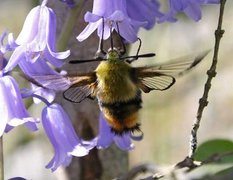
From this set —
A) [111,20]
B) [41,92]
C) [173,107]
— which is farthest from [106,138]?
[173,107]

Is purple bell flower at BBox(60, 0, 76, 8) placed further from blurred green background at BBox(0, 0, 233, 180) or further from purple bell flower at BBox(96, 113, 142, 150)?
blurred green background at BBox(0, 0, 233, 180)

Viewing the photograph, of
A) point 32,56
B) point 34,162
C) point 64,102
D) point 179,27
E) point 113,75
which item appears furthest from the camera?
point 179,27

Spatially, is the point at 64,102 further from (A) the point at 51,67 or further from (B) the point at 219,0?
(B) the point at 219,0

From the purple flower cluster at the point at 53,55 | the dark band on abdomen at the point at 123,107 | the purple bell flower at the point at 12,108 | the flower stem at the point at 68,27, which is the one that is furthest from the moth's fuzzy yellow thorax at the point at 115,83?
the flower stem at the point at 68,27

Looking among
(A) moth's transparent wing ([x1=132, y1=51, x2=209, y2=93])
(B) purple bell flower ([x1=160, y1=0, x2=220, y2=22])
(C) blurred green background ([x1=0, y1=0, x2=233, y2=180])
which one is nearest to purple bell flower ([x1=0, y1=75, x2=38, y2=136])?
(A) moth's transparent wing ([x1=132, y1=51, x2=209, y2=93])

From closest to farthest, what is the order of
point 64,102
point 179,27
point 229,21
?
point 64,102 < point 229,21 < point 179,27

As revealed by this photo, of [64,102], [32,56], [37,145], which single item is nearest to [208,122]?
[37,145]

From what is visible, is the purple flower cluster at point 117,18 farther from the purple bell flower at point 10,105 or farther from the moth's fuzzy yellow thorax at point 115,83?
the purple bell flower at point 10,105
